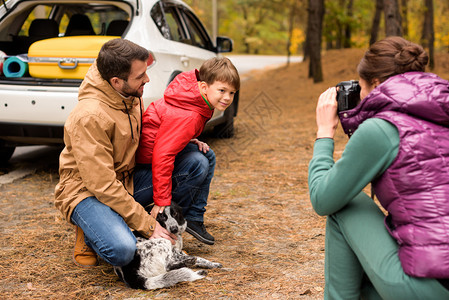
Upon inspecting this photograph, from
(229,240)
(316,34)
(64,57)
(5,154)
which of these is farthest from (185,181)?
(316,34)

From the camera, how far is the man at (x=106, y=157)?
8.94 ft

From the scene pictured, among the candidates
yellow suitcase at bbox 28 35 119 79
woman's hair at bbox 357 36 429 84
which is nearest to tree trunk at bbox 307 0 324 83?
yellow suitcase at bbox 28 35 119 79

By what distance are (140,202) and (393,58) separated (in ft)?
6.50

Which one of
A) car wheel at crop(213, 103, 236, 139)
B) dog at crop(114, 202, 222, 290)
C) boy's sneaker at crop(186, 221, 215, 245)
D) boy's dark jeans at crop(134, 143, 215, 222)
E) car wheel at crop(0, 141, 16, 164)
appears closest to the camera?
dog at crop(114, 202, 222, 290)

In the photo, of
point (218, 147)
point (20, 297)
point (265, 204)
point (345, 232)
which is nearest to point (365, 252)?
point (345, 232)

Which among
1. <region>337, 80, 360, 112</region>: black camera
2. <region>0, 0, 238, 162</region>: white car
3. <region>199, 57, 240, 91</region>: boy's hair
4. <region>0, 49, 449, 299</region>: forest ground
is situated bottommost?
<region>0, 49, 449, 299</region>: forest ground

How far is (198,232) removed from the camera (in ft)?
11.3

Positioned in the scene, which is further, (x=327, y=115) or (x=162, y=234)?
(x=162, y=234)

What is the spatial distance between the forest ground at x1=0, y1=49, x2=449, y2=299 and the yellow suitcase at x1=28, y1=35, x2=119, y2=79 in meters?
1.20

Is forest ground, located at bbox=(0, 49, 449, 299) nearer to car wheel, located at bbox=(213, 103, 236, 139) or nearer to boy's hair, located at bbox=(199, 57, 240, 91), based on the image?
car wheel, located at bbox=(213, 103, 236, 139)

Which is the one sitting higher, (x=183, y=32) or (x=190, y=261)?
(x=183, y=32)

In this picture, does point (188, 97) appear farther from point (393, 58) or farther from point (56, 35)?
point (56, 35)

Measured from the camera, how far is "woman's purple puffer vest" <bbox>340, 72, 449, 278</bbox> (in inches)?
69.9

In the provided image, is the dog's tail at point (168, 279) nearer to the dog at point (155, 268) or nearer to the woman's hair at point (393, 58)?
the dog at point (155, 268)
